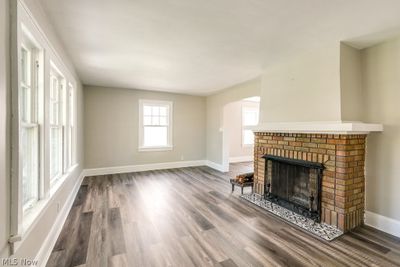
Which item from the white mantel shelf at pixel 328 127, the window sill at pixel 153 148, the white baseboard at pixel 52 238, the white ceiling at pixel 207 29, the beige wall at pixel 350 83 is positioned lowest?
the white baseboard at pixel 52 238

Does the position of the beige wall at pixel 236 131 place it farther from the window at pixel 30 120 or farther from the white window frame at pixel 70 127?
the window at pixel 30 120

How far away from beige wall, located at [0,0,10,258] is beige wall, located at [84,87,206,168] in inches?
176

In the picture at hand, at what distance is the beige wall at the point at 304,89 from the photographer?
272cm

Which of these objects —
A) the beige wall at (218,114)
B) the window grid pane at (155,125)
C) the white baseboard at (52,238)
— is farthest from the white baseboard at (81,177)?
the window grid pane at (155,125)

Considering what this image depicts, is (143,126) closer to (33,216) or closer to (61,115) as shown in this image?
(61,115)

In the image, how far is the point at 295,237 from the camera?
2439 mm

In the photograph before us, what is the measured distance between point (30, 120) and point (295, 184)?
3614 mm

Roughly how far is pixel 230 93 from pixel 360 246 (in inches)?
167

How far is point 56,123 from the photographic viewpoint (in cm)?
294

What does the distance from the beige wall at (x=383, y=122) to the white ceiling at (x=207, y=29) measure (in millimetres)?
278

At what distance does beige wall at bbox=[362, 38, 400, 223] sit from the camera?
249 centimetres

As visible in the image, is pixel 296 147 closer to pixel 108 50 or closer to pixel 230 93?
pixel 230 93

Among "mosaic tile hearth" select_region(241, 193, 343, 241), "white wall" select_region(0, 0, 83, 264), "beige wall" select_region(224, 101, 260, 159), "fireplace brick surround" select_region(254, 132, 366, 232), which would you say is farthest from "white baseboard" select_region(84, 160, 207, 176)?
"fireplace brick surround" select_region(254, 132, 366, 232)

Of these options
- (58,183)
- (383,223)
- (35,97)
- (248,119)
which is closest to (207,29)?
(35,97)
